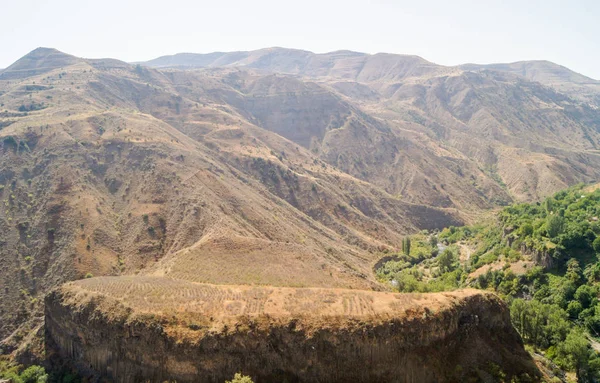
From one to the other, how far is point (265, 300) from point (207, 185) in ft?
169

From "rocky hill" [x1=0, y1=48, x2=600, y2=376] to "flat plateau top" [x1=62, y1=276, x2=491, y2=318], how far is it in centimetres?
912

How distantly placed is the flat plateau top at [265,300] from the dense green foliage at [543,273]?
14778 millimetres

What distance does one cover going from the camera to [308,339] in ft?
121

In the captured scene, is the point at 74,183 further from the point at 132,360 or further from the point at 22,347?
the point at 132,360

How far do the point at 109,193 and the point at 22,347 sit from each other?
134 ft

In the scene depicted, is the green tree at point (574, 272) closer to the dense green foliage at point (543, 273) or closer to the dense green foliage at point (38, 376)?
the dense green foliage at point (543, 273)

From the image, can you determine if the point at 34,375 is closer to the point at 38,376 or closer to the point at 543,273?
the point at 38,376

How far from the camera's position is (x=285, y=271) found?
60031mm

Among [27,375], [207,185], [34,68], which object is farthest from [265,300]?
[34,68]

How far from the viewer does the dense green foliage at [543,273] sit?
48.1 m

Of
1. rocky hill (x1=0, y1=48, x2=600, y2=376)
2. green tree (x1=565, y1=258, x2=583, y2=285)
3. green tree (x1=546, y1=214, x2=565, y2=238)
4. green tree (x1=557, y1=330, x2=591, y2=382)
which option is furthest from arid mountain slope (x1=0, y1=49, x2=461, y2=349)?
green tree (x1=546, y1=214, x2=565, y2=238)

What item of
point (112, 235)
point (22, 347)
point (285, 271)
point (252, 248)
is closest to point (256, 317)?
point (285, 271)

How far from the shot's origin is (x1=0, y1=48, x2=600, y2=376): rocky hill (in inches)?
2516

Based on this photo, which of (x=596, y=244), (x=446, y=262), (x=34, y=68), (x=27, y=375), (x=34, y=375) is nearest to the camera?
(x=27, y=375)
